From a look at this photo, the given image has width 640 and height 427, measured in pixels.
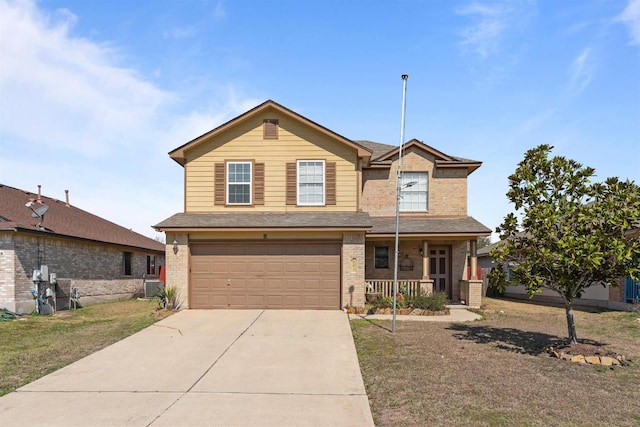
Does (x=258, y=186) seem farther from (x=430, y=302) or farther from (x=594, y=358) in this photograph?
(x=594, y=358)

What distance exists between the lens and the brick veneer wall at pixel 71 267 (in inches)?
591

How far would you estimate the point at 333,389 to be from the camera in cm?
709

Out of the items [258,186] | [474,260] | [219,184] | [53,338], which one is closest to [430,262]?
[474,260]

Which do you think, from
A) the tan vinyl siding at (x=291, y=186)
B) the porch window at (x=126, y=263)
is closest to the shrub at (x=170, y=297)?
the tan vinyl siding at (x=291, y=186)

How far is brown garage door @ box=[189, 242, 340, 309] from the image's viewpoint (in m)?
15.1

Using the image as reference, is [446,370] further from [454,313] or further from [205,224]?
[205,224]

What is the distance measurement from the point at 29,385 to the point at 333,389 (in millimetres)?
5308

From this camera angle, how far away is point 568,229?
898 centimetres

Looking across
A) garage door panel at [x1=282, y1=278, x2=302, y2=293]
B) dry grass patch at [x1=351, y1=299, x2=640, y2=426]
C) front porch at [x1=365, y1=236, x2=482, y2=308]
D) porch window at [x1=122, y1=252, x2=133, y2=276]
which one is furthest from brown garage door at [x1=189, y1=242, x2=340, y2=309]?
porch window at [x1=122, y1=252, x2=133, y2=276]

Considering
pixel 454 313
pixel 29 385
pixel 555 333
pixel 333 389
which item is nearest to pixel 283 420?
pixel 333 389

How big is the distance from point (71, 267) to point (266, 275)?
954cm

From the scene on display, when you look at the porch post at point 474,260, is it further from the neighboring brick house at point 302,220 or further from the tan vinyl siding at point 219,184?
the tan vinyl siding at point 219,184

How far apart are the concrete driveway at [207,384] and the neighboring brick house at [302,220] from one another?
11.5 feet

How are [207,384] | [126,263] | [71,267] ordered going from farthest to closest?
[126,263] → [71,267] → [207,384]
